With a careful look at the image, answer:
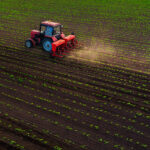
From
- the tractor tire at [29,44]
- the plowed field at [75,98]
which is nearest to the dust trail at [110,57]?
the plowed field at [75,98]

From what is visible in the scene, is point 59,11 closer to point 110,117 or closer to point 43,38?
point 43,38

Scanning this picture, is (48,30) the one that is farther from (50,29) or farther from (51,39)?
(51,39)

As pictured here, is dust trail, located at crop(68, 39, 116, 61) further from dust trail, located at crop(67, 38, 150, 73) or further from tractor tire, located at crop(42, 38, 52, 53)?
tractor tire, located at crop(42, 38, 52, 53)

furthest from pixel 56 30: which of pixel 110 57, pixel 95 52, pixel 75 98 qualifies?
pixel 75 98

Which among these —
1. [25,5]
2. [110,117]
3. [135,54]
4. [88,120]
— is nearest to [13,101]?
[88,120]

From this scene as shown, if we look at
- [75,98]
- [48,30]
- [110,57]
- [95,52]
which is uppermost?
[48,30]

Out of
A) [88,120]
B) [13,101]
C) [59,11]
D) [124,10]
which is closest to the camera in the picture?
[88,120]
